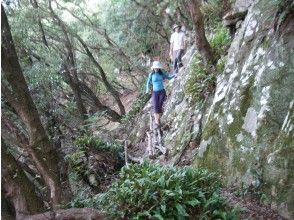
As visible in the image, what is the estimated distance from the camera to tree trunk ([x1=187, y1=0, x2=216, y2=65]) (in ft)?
33.5

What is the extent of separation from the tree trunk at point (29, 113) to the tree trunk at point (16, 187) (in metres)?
0.78

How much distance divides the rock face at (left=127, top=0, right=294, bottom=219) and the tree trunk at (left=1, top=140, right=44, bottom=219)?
3.57 m

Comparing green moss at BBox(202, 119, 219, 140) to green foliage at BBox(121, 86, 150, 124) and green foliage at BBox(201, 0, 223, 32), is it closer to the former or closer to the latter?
green foliage at BBox(201, 0, 223, 32)

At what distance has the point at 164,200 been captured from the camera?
6.04 m

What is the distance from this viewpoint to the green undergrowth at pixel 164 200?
5.94 m

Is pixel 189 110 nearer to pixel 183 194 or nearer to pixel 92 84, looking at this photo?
pixel 183 194

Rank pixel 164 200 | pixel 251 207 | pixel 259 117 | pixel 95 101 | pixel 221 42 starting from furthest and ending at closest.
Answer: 1. pixel 95 101
2. pixel 221 42
3. pixel 259 117
4. pixel 251 207
5. pixel 164 200

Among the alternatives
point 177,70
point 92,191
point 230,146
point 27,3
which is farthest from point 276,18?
point 27,3

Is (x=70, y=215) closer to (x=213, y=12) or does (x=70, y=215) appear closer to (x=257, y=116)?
(x=257, y=116)

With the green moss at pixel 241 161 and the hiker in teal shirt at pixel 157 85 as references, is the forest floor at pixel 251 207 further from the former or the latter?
the hiker in teal shirt at pixel 157 85

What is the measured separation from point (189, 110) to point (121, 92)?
1447cm

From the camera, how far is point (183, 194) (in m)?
6.26

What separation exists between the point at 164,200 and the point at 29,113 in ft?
8.32

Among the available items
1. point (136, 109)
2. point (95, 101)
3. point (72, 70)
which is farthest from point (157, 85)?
point (95, 101)
